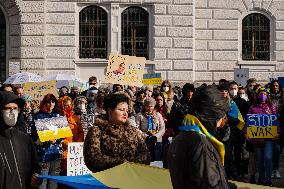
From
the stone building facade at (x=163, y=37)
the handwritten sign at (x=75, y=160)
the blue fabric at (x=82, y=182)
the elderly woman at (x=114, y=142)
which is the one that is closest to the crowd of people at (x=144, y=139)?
the elderly woman at (x=114, y=142)

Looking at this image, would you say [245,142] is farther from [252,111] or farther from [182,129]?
[182,129]

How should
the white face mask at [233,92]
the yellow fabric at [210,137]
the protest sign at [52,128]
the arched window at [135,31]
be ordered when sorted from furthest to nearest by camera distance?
the arched window at [135,31] < the white face mask at [233,92] < the protest sign at [52,128] < the yellow fabric at [210,137]

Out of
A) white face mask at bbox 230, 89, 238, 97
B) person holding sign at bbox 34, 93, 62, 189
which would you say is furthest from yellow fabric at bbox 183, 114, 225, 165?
white face mask at bbox 230, 89, 238, 97

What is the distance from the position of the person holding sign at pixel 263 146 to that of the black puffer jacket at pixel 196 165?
7518mm

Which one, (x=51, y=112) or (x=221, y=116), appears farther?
(x=51, y=112)

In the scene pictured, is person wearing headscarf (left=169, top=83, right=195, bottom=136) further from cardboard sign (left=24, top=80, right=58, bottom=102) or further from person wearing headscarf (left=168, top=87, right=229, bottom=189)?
person wearing headscarf (left=168, top=87, right=229, bottom=189)

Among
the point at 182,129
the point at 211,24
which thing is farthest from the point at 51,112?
the point at 211,24

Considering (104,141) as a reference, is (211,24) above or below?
above

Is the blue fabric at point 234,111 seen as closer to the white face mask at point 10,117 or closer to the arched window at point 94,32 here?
the white face mask at point 10,117

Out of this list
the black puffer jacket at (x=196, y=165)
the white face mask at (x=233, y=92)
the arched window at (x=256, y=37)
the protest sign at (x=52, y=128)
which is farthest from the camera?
the arched window at (x=256, y=37)

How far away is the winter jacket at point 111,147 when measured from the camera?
5.84 meters

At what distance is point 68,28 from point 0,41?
242 cm

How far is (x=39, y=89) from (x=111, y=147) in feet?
24.9

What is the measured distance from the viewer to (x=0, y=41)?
75.8 feet
